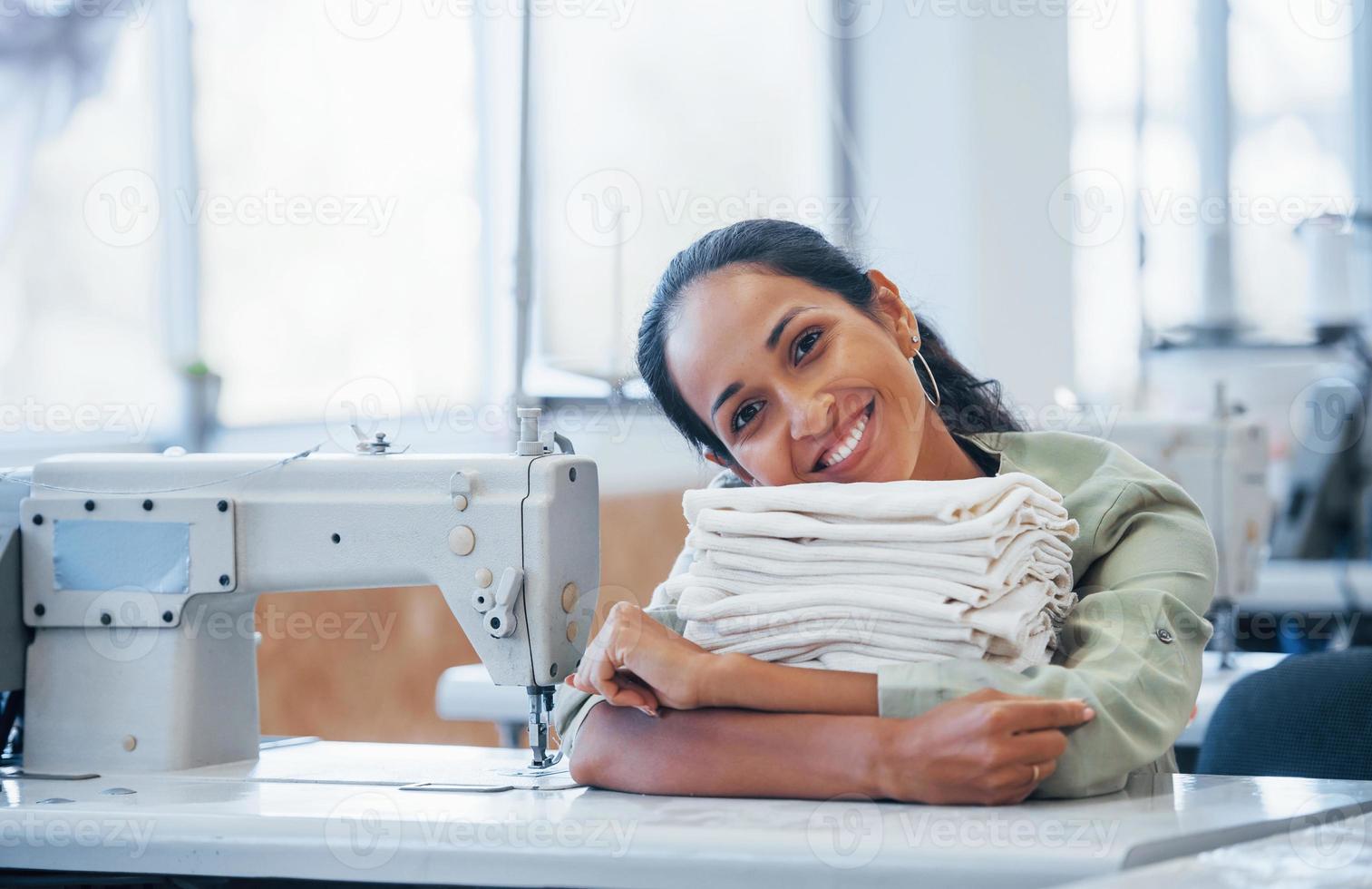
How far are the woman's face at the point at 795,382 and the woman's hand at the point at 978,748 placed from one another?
34 centimetres

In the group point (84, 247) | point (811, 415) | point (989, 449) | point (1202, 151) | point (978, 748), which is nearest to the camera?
point (978, 748)

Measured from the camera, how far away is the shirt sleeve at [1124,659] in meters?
1.19

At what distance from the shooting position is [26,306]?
2.78 metres

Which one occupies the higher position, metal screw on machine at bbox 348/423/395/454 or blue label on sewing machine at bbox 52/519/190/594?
metal screw on machine at bbox 348/423/395/454

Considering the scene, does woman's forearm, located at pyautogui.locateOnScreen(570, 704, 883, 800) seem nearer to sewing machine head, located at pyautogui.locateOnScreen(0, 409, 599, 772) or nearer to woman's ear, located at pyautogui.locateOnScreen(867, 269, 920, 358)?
sewing machine head, located at pyautogui.locateOnScreen(0, 409, 599, 772)

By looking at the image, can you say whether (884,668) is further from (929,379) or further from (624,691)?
(929,379)

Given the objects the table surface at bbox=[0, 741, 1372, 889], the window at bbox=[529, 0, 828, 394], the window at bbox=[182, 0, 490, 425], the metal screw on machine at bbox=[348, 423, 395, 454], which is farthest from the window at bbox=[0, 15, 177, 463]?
the table surface at bbox=[0, 741, 1372, 889]

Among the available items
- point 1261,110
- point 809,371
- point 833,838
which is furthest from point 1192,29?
point 833,838

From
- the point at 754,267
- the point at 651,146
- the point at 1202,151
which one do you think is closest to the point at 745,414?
the point at 754,267

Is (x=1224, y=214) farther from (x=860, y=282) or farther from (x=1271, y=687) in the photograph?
(x=860, y=282)

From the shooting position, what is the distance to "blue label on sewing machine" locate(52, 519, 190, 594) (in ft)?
5.25

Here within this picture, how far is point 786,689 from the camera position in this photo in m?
1.24

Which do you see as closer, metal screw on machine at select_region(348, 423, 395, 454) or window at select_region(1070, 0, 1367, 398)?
metal screw on machine at select_region(348, 423, 395, 454)

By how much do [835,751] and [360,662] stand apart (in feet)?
6.85
